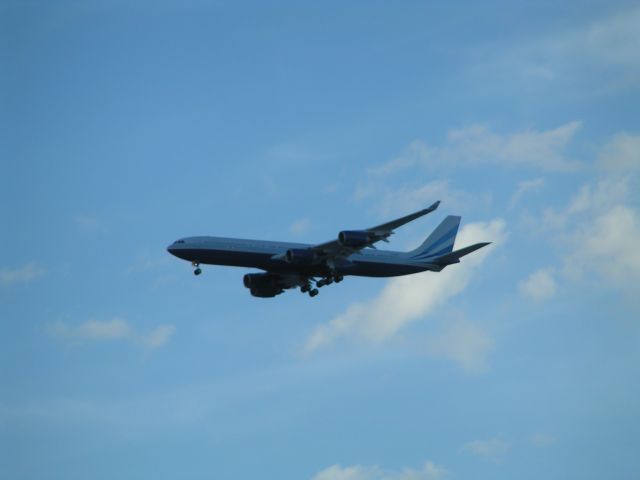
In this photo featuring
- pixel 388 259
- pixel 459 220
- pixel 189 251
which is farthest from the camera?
pixel 459 220

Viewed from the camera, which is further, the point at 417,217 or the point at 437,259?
the point at 437,259

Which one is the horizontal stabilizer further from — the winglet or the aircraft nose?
the aircraft nose

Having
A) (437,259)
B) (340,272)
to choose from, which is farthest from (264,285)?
(437,259)

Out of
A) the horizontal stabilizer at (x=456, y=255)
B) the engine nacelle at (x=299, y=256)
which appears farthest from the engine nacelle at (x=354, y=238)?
the horizontal stabilizer at (x=456, y=255)

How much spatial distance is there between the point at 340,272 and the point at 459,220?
16.6 metres

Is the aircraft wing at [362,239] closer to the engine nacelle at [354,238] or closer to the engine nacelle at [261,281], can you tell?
the engine nacelle at [354,238]

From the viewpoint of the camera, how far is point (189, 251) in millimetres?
80375

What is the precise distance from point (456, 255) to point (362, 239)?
1078 cm

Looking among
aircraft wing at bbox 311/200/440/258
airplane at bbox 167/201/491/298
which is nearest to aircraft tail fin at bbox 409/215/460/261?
airplane at bbox 167/201/491/298

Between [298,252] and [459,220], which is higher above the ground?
[459,220]

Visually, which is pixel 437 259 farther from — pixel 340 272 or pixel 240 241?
pixel 240 241

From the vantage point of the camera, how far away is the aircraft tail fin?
295 feet

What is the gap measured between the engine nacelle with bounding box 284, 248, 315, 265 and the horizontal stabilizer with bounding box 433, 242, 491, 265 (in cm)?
1194

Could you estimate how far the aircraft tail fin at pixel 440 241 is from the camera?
89938 mm
